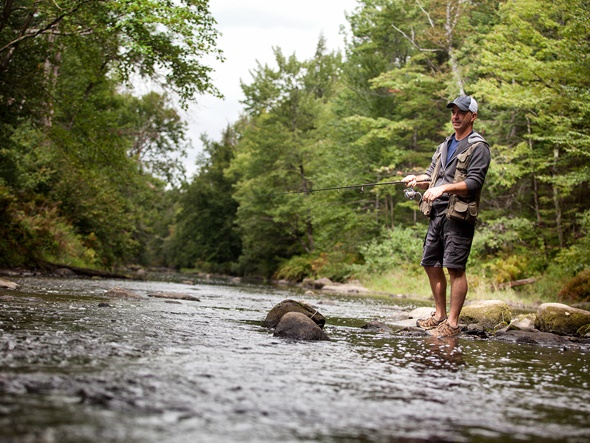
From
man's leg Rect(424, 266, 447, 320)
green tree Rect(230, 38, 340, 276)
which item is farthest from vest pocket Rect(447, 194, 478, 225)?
green tree Rect(230, 38, 340, 276)

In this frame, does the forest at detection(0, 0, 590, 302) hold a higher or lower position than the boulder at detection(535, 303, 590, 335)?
higher

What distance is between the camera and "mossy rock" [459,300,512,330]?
852 centimetres

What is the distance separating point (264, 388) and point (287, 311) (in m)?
3.61

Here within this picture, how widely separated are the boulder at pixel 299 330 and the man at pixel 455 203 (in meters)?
1.50

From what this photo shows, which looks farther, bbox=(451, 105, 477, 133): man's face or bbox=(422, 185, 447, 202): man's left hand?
bbox=(451, 105, 477, 133): man's face

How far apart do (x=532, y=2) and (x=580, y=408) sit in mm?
15594

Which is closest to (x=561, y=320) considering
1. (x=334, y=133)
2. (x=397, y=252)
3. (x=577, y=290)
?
(x=577, y=290)

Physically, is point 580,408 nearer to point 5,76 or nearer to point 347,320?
point 347,320

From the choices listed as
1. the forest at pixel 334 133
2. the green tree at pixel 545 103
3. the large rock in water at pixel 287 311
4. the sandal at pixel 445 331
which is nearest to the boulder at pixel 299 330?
the large rock in water at pixel 287 311

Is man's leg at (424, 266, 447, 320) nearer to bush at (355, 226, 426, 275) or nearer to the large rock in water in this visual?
the large rock in water

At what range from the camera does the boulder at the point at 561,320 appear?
7.69 meters

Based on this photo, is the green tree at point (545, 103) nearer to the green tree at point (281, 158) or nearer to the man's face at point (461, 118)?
the man's face at point (461, 118)

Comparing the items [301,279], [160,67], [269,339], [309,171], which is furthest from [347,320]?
[309,171]

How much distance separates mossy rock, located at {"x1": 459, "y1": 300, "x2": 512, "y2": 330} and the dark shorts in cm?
251
